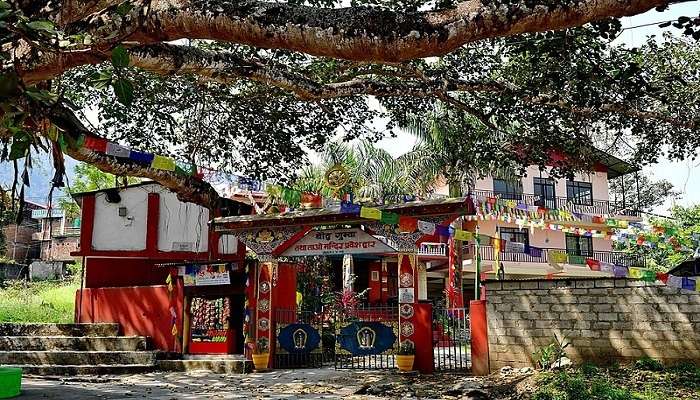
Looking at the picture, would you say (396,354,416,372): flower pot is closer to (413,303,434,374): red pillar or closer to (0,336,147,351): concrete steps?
(413,303,434,374): red pillar

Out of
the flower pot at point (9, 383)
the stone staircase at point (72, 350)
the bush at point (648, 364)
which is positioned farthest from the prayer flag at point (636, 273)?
the stone staircase at point (72, 350)

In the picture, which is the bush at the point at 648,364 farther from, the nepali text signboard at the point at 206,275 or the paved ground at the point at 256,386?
the nepali text signboard at the point at 206,275

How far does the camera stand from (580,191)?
32938 millimetres

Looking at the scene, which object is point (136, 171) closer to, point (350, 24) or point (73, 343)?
point (73, 343)

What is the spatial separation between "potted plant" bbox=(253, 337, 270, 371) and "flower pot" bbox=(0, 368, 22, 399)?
15.1ft

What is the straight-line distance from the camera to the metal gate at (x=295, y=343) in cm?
1346

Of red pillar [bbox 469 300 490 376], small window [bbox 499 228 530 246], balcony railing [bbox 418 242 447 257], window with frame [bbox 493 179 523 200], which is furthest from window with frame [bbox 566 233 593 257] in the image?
red pillar [bbox 469 300 490 376]

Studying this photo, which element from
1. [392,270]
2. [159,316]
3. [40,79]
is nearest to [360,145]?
[392,270]

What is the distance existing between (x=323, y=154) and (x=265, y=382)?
13716mm

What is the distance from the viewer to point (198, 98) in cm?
1216

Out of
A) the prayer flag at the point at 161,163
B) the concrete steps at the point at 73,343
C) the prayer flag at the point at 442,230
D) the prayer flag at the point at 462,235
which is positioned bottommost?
the concrete steps at the point at 73,343

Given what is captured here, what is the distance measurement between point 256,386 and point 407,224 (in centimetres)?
380

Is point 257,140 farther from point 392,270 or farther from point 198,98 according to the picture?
point 392,270

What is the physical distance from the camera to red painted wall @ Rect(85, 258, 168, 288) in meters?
17.7
